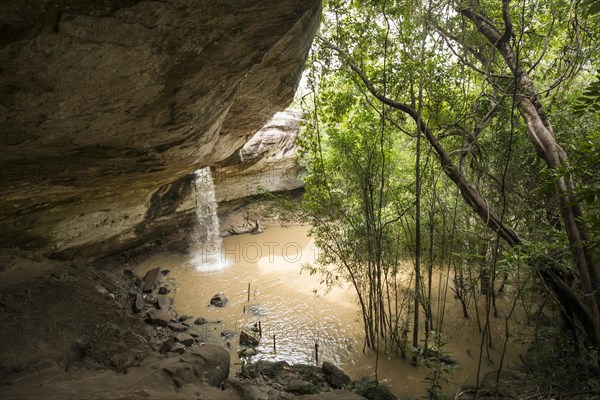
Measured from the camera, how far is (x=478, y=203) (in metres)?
5.10

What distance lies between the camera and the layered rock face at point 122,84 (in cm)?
292

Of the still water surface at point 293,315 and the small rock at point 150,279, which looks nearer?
the still water surface at point 293,315

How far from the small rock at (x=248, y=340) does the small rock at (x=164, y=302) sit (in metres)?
2.46

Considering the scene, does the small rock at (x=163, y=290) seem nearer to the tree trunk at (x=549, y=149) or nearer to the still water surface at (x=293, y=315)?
the still water surface at (x=293, y=315)

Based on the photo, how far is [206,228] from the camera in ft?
44.7

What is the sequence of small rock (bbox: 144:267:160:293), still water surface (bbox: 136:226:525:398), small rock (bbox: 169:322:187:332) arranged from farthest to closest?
small rock (bbox: 144:267:160:293) < small rock (bbox: 169:322:187:332) < still water surface (bbox: 136:226:525:398)

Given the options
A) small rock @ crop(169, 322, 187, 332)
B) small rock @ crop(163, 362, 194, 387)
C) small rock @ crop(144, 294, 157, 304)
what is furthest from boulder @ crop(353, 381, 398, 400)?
small rock @ crop(144, 294, 157, 304)

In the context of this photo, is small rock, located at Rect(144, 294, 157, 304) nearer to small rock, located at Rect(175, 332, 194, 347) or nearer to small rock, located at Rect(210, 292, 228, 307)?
small rock, located at Rect(210, 292, 228, 307)

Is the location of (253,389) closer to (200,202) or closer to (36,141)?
(36,141)

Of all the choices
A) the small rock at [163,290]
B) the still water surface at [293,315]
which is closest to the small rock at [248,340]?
the still water surface at [293,315]

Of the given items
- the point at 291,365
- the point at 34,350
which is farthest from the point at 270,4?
the point at 291,365

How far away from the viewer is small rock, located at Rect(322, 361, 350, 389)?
222 inches

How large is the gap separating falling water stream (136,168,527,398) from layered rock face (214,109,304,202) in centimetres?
123

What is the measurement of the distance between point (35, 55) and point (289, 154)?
12068mm
